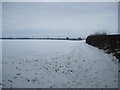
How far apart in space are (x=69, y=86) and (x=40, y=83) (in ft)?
4.26

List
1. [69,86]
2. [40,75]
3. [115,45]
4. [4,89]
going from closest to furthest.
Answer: [4,89] → [69,86] → [40,75] → [115,45]

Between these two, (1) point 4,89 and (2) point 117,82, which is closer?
(1) point 4,89

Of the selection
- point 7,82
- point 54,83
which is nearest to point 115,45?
point 54,83

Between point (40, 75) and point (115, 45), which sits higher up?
point (115, 45)

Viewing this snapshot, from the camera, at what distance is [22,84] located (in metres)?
6.33

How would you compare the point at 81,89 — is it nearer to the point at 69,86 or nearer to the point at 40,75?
the point at 69,86

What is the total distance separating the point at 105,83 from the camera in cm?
638

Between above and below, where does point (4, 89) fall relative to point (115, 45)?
below

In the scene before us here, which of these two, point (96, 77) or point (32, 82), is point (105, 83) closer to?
point (96, 77)

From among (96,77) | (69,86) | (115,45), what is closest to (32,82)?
(69,86)

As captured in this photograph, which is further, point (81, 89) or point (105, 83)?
point (105, 83)

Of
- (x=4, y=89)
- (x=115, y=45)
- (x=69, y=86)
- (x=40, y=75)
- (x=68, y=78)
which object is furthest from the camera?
(x=115, y=45)

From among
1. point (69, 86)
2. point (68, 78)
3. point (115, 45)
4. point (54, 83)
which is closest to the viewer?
point (69, 86)

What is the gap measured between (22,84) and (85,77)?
9.86ft
